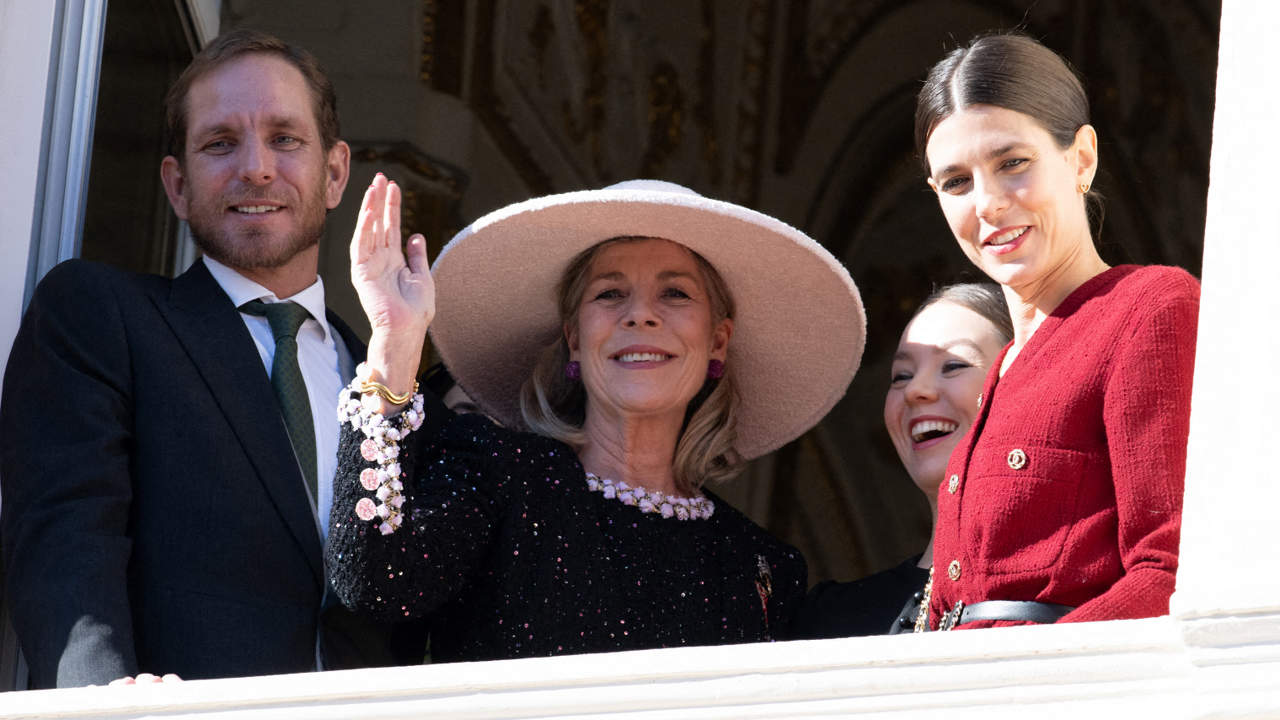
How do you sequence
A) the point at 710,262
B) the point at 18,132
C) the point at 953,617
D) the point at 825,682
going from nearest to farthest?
the point at 825,682
the point at 953,617
the point at 18,132
the point at 710,262

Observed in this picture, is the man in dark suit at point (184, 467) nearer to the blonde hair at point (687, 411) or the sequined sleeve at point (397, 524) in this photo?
the sequined sleeve at point (397, 524)

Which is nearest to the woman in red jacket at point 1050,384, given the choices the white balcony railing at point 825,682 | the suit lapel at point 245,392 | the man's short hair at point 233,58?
the white balcony railing at point 825,682

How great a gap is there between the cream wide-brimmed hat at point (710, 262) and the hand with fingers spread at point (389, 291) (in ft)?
1.29

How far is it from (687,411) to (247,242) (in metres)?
0.93

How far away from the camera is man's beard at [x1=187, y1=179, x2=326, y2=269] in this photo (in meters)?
3.09

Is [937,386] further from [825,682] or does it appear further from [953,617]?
[825,682]

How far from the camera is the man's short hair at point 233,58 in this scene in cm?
326

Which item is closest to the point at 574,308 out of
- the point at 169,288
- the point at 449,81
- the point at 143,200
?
the point at 169,288

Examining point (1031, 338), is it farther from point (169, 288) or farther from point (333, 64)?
point (333, 64)

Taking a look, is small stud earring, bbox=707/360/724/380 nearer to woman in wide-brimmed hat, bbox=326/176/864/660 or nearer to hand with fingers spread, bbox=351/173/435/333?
woman in wide-brimmed hat, bbox=326/176/864/660

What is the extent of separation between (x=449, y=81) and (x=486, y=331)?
2085 mm

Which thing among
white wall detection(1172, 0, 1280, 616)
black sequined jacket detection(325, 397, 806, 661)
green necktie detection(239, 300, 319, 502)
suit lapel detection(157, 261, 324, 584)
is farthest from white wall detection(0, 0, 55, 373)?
white wall detection(1172, 0, 1280, 616)

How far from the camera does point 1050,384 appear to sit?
231cm

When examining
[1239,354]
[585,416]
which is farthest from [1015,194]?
[585,416]
